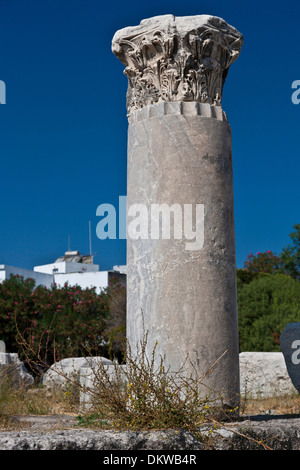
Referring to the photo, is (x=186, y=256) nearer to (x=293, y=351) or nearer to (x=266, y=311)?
(x=293, y=351)

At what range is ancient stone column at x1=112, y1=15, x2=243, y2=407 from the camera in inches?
203

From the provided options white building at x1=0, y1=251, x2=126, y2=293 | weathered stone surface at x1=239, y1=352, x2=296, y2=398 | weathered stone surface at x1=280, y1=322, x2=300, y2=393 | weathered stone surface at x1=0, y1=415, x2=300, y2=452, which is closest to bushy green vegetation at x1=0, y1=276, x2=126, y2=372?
weathered stone surface at x1=239, y1=352, x2=296, y2=398

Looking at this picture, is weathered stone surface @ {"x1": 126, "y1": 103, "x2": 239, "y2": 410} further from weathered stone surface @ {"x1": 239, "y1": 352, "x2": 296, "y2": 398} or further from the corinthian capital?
weathered stone surface @ {"x1": 239, "y1": 352, "x2": 296, "y2": 398}

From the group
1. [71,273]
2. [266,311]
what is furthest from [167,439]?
[71,273]

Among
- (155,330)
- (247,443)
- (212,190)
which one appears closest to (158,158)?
(212,190)

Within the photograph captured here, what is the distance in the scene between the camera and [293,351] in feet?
33.2

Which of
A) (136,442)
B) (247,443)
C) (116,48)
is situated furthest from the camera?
(116,48)

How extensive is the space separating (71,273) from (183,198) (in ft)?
95.4

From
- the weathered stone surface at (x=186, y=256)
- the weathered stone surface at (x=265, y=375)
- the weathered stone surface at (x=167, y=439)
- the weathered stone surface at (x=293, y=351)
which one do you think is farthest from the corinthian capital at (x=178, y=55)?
the weathered stone surface at (x=265, y=375)

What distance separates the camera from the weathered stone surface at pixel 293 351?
33.1ft

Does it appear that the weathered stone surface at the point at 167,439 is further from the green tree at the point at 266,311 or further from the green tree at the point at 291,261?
the green tree at the point at 291,261

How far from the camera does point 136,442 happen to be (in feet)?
12.6
